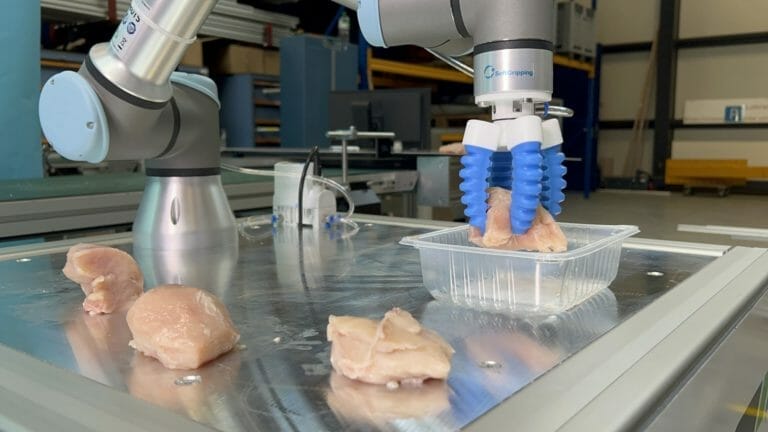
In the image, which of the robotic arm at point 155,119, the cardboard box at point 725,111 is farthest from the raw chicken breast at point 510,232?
the cardboard box at point 725,111

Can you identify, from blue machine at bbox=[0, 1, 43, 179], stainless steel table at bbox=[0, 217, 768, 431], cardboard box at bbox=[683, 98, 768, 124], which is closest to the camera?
stainless steel table at bbox=[0, 217, 768, 431]

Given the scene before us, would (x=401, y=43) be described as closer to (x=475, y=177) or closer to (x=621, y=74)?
(x=475, y=177)

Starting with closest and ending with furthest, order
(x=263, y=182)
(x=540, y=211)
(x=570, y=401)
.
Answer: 1. (x=570, y=401)
2. (x=540, y=211)
3. (x=263, y=182)

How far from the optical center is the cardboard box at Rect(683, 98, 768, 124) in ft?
20.4

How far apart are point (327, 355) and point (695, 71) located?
23.5ft

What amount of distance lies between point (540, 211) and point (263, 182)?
1102 mm

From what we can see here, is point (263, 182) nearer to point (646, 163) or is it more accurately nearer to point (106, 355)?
point (106, 355)

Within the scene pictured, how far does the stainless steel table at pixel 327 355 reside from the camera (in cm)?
42

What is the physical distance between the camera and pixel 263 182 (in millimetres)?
1656

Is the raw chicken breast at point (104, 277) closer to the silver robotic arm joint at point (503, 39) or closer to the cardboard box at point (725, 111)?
the silver robotic arm joint at point (503, 39)

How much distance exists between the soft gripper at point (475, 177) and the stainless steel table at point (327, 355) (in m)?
0.11

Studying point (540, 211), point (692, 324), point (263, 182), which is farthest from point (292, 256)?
point (263, 182)

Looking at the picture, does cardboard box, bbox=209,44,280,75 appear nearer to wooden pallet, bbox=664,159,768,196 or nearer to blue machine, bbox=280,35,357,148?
blue machine, bbox=280,35,357,148

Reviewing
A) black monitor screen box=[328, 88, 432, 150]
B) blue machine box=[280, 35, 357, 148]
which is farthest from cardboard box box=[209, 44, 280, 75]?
black monitor screen box=[328, 88, 432, 150]
